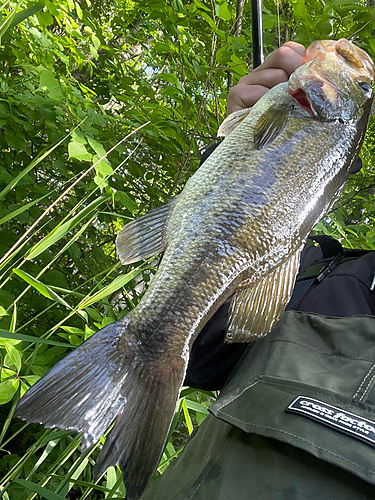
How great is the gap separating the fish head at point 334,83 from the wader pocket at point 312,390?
65cm

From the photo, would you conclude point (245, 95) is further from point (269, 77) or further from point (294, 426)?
point (294, 426)

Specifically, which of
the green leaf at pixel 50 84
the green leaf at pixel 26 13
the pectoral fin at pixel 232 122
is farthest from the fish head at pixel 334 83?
the green leaf at pixel 50 84

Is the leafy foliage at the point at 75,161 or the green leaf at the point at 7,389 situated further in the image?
the leafy foliage at the point at 75,161

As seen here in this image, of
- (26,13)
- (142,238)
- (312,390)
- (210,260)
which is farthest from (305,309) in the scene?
(26,13)

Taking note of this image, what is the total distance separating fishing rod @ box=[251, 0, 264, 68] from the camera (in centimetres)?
141

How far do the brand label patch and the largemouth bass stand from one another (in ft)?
0.64

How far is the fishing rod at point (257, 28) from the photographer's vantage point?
4.62ft

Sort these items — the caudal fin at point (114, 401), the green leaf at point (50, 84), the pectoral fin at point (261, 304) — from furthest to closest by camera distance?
the green leaf at point (50, 84) < the pectoral fin at point (261, 304) < the caudal fin at point (114, 401)

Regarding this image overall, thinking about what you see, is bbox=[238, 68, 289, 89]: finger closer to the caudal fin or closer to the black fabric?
the black fabric

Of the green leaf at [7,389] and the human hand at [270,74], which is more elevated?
the human hand at [270,74]

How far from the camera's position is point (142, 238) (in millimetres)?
958

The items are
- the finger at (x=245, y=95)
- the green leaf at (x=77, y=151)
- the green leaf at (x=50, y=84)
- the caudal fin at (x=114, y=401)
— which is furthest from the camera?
the green leaf at (x=50, y=84)

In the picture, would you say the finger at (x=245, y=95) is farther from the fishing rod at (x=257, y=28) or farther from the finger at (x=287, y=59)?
the fishing rod at (x=257, y=28)

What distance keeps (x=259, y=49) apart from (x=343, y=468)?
5.02 feet
